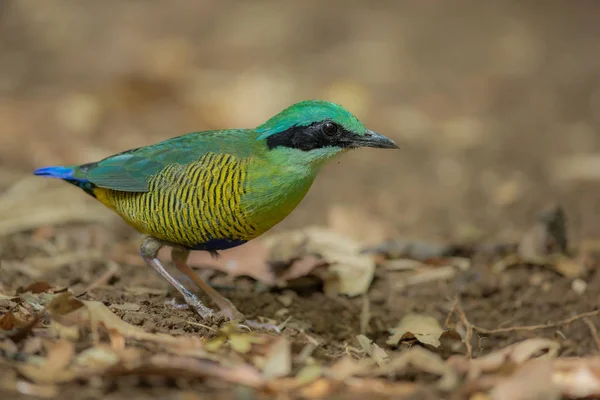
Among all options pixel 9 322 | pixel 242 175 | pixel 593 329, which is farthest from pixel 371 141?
pixel 9 322

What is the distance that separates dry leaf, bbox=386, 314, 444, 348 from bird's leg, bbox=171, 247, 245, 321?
99 cm

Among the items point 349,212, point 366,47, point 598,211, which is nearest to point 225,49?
point 366,47

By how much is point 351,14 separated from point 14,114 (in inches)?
245

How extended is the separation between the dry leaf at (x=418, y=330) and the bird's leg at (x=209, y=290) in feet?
3.24

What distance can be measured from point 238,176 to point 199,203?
284 mm

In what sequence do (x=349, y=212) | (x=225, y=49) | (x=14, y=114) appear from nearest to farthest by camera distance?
(x=349, y=212) < (x=14, y=114) < (x=225, y=49)

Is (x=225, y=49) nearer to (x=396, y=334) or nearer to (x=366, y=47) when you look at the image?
(x=366, y=47)

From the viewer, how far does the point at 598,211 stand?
750 centimetres

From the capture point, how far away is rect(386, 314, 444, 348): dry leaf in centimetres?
478

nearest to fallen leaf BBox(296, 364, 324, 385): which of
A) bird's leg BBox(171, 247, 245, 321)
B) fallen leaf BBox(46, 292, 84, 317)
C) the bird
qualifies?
fallen leaf BBox(46, 292, 84, 317)

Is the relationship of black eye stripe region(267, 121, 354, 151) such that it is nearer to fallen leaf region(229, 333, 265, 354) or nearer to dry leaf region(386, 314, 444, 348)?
dry leaf region(386, 314, 444, 348)

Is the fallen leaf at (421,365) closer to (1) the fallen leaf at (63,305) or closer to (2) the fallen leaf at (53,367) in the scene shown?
(2) the fallen leaf at (53,367)

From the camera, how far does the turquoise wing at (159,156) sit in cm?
493

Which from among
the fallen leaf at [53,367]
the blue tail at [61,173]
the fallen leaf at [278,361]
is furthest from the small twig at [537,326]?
the blue tail at [61,173]
